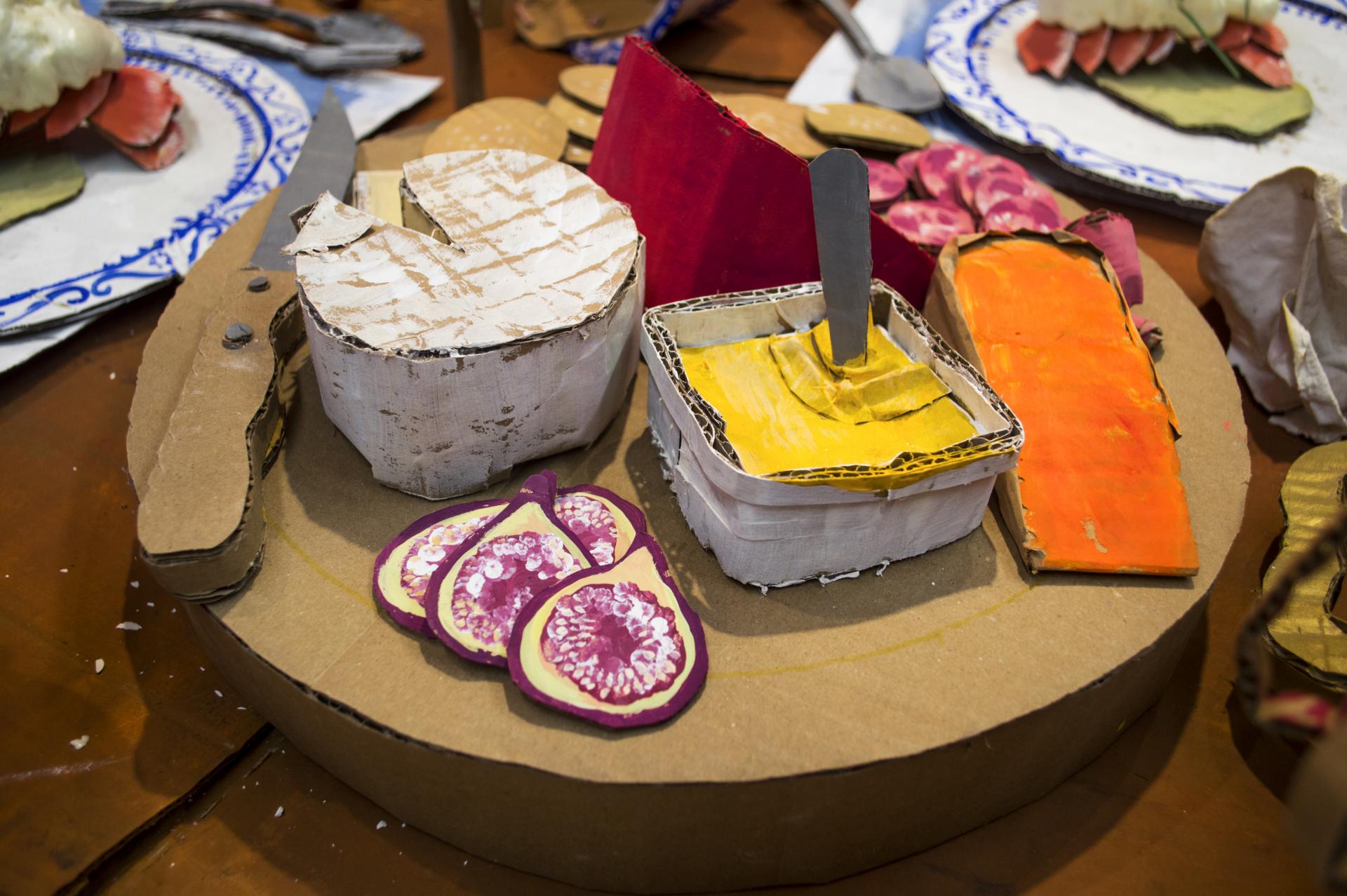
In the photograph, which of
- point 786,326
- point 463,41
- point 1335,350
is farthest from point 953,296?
point 463,41

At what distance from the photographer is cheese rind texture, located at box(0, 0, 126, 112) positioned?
1883mm

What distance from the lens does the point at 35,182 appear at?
203 centimetres

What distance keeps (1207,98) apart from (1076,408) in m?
1.52

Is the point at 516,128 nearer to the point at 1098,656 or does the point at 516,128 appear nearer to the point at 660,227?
the point at 660,227

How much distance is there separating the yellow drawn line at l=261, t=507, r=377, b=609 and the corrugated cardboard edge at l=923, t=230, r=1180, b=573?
830 millimetres

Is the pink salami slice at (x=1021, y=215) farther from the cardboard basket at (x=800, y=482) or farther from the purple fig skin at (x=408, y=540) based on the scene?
the purple fig skin at (x=408, y=540)

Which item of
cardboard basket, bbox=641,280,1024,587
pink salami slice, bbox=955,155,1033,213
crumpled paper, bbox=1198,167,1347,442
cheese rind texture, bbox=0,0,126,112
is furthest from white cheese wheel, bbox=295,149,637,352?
crumpled paper, bbox=1198,167,1347,442

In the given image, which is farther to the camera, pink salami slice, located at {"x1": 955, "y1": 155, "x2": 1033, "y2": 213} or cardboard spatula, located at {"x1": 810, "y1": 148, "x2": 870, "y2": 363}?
pink salami slice, located at {"x1": 955, "y1": 155, "x2": 1033, "y2": 213}

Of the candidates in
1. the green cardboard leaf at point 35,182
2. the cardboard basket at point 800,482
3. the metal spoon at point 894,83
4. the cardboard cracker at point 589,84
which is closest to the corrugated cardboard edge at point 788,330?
the cardboard basket at point 800,482

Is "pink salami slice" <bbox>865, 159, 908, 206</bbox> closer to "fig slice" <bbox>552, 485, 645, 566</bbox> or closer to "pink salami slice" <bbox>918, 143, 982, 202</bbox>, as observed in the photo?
"pink salami slice" <bbox>918, 143, 982, 202</bbox>

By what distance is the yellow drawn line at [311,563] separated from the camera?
4.00ft

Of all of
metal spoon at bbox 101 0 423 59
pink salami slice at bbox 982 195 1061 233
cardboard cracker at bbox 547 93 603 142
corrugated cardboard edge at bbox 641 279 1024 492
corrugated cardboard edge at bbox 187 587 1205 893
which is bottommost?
corrugated cardboard edge at bbox 187 587 1205 893

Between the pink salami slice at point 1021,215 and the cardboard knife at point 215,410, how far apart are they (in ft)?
3.87

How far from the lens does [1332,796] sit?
0.64 metres
